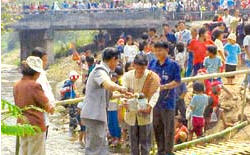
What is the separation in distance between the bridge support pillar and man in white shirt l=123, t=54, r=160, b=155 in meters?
27.7

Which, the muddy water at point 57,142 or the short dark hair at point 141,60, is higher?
the short dark hair at point 141,60

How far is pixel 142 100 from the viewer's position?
252 inches

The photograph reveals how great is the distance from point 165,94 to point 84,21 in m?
26.2

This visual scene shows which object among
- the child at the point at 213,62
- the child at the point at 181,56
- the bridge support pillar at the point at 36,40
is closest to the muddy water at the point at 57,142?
the child at the point at 181,56

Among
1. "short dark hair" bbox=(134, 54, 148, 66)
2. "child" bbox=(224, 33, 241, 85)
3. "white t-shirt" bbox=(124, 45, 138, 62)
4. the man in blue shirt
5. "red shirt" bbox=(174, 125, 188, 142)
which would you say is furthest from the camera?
"white t-shirt" bbox=(124, 45, 138, 62)

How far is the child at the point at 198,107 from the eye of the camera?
349 inches

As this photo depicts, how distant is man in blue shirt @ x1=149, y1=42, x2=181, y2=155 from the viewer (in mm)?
6782

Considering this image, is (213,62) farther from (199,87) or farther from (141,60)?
(141,60)

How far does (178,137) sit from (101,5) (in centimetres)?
2641

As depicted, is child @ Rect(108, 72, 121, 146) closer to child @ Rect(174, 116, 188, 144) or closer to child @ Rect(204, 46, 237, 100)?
child @ Rect(174, 116, 188, 144)

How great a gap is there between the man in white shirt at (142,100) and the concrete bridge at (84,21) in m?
23.2

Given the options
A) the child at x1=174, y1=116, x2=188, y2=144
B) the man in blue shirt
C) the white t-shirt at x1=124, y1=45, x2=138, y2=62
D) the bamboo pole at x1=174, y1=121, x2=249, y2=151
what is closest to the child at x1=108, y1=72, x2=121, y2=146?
the child at x1=174, y1=116, x2=188, y2=144

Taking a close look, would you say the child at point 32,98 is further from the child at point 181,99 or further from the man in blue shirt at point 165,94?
the child at point 181,99

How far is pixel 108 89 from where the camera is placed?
5.88 meters
